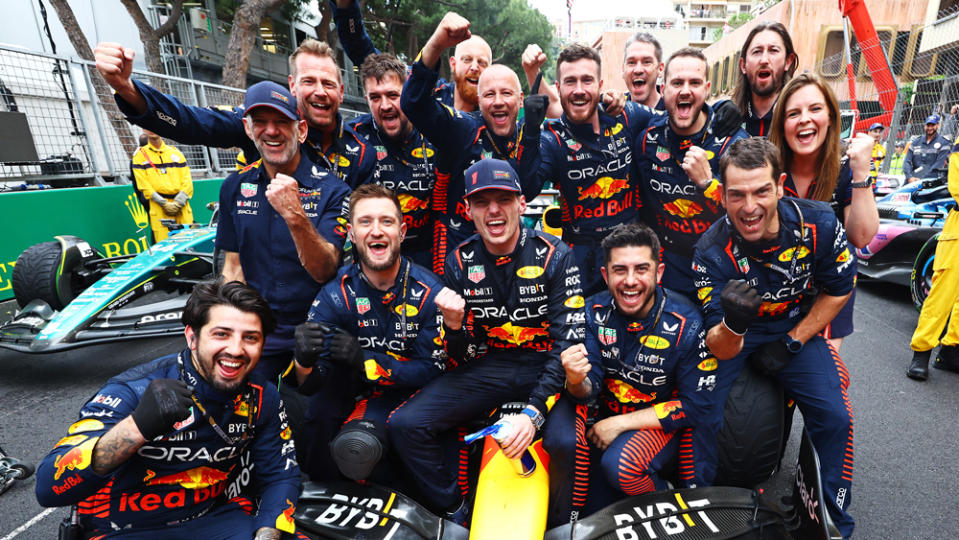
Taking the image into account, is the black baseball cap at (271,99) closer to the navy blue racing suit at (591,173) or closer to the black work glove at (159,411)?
the navy blue racing suit at (591,173)

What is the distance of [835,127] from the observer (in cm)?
244

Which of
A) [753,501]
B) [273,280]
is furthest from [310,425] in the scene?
[753,501]

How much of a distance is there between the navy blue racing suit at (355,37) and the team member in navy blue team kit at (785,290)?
1.83 metres

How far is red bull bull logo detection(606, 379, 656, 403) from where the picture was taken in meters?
2.37

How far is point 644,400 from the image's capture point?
2369 mm

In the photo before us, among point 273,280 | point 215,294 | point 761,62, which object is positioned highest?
point 761,62

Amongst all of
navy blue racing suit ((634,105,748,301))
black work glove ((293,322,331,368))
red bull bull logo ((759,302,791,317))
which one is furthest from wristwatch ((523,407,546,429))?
navy blue racing suit ((634,105,748,301))

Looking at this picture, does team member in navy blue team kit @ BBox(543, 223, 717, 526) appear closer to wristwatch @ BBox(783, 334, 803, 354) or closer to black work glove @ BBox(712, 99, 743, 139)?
wristwatch @ BBox(783, 334, 803, 354)

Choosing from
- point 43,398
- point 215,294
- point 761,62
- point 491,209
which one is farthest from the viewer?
point 43,398

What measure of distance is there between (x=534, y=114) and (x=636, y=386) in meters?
1.53

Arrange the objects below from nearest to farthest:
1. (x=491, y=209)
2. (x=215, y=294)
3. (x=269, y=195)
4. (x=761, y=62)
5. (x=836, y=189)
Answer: (x=215, y=294) → (x=269, y=195) → (x=491, y=209) → (x=836, y=189) → (x=761, y=62)

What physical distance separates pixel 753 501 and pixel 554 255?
130 cm

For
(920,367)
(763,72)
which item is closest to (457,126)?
(763,72)

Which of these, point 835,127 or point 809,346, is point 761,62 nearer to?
point 835,127
